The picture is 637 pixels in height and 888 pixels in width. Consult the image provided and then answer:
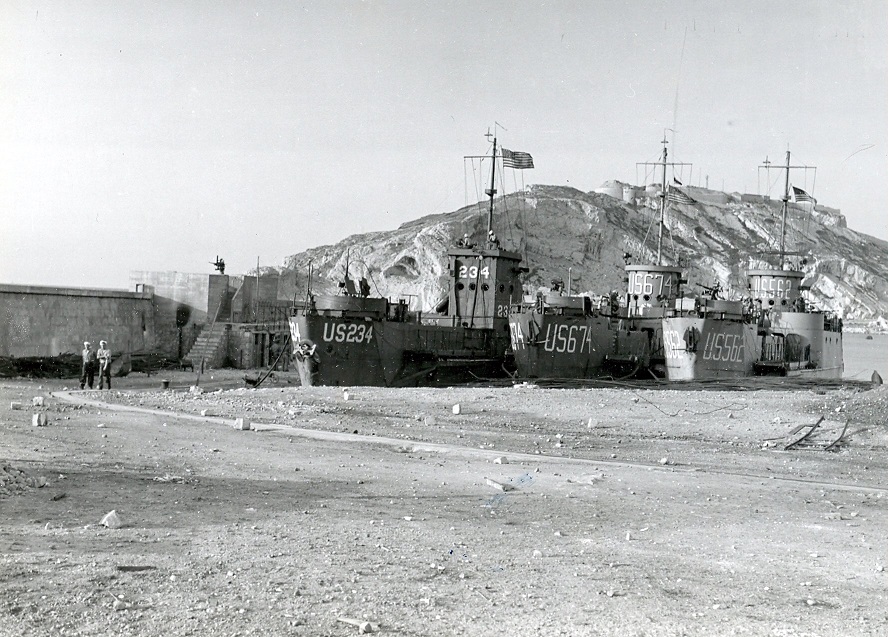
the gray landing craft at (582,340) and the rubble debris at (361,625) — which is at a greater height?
the gray landing craft at (582,340)

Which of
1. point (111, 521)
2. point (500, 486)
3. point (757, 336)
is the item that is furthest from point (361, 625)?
point (757, 336)

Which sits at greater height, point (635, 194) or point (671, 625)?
point (635, 194)

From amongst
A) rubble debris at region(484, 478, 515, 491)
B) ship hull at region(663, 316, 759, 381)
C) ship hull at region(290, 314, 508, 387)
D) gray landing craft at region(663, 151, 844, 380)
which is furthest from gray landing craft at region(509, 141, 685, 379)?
rubble debris at region(484, 478, 515, 491)

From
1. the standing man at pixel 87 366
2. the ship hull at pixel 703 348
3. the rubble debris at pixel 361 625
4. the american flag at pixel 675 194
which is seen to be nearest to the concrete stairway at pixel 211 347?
the standing man at pixel 87 366

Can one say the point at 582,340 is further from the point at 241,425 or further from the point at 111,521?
the point at 111,521

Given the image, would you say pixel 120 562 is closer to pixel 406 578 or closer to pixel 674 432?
pixel 406 578

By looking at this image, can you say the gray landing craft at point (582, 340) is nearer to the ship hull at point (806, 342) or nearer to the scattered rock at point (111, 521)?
the ship hull at point (806, 342)

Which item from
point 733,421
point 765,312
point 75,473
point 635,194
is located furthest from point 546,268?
point 75,473

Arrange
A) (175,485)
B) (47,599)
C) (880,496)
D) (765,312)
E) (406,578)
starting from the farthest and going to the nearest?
(765,312)
(880,496)
(175,485)
(406,578)
(47,599)
